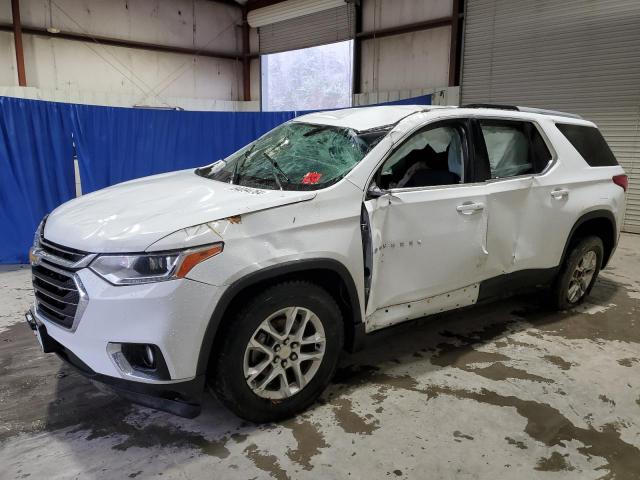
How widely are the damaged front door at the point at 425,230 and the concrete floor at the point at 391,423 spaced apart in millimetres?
475

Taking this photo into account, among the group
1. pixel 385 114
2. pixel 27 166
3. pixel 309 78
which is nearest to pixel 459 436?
pixel 385 114

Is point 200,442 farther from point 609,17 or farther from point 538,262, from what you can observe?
point 609,17

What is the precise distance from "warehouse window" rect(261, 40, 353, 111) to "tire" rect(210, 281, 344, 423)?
11061mm

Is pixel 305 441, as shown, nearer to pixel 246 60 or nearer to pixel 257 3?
pixel 257 3

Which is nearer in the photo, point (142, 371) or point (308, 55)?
point (142, 371)

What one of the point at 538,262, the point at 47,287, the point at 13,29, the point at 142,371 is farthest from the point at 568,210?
the point at 13,29

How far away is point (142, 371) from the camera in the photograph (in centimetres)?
214

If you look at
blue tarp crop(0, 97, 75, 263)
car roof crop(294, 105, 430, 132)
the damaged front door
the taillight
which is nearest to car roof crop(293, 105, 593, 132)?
car roof crop(294, 105, 430, 132)

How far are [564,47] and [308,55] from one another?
23.2 feet

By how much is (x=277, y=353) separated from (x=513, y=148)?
2384mm

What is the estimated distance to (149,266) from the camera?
2102 millimetres

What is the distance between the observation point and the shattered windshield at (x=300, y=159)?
270 cm

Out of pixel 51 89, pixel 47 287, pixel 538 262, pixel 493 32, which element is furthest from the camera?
pixel 51 89

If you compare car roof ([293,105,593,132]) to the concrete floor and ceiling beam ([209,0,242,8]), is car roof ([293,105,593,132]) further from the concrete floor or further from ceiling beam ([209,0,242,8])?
ceiling beam ([209,0,242,8])
